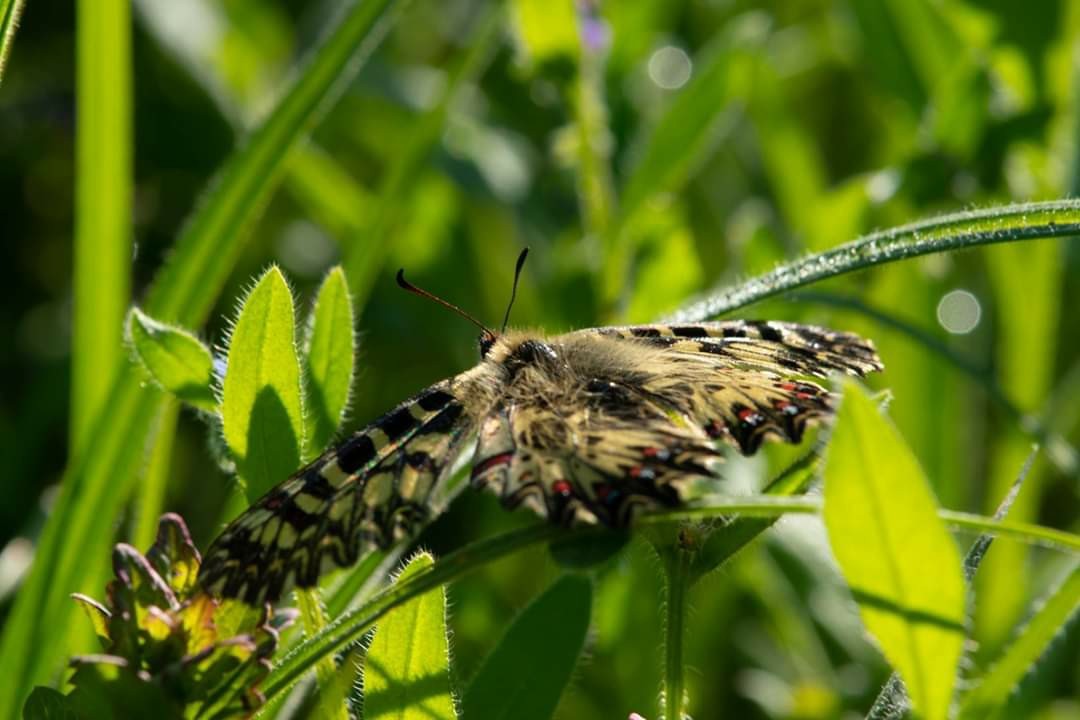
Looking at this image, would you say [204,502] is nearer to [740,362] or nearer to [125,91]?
[125,91]

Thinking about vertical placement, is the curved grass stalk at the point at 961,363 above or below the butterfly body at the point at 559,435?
above

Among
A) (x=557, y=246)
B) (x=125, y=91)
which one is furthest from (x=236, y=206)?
(x=557, y=246)

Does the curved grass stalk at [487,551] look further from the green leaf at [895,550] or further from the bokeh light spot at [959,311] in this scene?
the bokeh light spot at [959,311]

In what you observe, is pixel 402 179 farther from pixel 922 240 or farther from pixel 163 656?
pixel 163 656

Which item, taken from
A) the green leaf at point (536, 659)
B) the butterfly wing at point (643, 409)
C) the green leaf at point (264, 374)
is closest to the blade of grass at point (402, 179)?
the butterfly wing at point (643, 409)

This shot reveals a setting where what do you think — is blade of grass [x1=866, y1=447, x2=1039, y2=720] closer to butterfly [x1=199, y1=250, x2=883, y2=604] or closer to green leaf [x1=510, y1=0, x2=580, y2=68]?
butterfly [x1=199, y1=250, x2=883, y2=604]

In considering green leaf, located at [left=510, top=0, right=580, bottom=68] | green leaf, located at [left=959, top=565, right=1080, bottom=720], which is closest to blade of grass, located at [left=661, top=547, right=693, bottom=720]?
green leaf, located at [left=959, top=565, right=1080, bottom=720]

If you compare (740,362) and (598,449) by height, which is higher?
(740,362)
